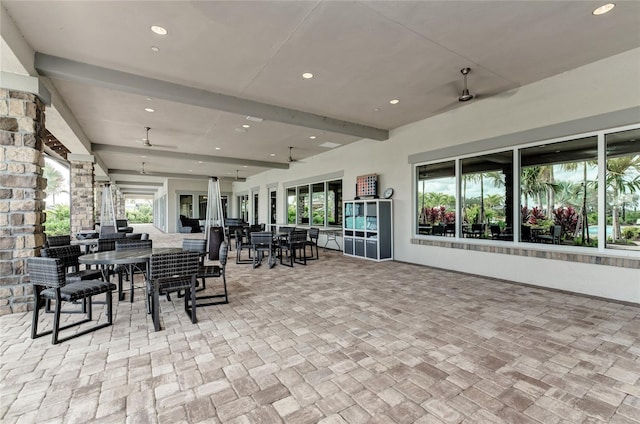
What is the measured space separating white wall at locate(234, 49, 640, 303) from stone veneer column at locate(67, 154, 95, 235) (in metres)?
7.72

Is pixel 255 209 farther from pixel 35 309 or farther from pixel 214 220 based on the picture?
pixel 35 309

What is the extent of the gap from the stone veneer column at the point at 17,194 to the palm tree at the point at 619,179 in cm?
779

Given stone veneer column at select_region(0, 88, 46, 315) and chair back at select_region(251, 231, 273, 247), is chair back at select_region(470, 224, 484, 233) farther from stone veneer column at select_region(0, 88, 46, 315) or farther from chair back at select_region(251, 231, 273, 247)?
stone veneer column at select_region(0, 88, 46, 315)

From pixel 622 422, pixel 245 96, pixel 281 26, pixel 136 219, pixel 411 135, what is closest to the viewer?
pixel 622 422

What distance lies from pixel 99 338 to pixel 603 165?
6.63m

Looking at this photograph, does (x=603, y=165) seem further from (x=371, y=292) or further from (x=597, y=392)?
(x=371, y=292)

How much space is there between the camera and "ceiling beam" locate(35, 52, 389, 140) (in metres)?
3.83

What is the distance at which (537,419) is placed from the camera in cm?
180

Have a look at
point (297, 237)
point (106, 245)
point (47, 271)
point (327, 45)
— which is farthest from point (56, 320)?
point (297, 237)

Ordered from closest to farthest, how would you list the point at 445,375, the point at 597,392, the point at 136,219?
the point at 597,392 < the point at 445,375 < the point at 136,219

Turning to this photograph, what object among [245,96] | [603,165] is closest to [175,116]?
[245,96]

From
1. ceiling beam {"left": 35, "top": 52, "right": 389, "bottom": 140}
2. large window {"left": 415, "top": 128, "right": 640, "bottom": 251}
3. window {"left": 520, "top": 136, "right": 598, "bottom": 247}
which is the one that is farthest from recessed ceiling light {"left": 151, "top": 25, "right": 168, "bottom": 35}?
window {"left": 520, "top": 136, "right": 598, "bottom": 247}

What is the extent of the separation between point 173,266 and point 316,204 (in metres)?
7.61

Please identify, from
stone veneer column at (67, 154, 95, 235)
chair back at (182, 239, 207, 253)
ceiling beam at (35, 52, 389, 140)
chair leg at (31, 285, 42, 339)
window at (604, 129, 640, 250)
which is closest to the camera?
chair leg at (31, 285, 42, 339)
